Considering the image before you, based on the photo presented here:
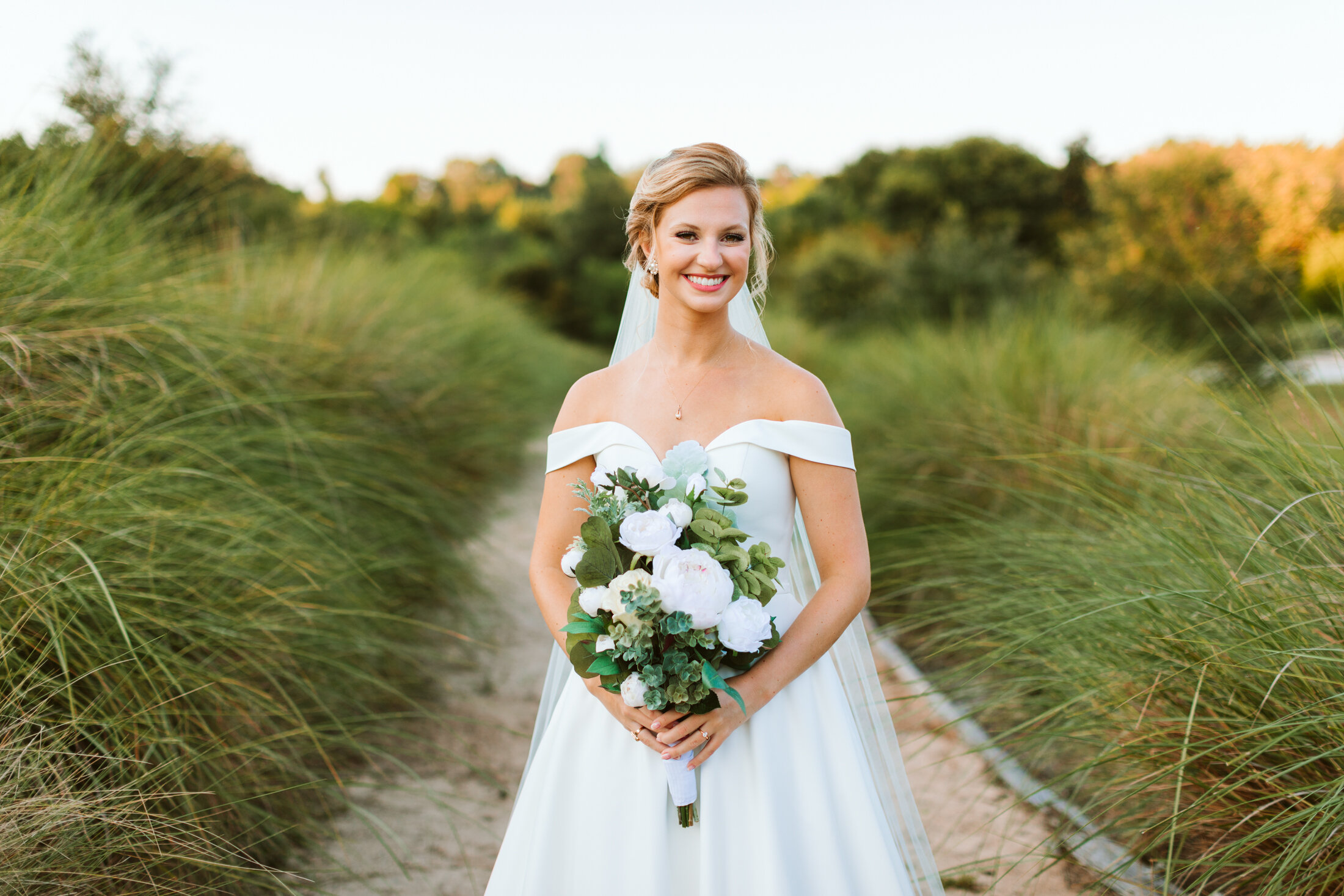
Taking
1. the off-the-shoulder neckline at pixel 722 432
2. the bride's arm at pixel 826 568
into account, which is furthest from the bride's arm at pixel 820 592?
the off-the-shoulder neckline at pixel 722 432

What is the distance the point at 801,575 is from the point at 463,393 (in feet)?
18.1

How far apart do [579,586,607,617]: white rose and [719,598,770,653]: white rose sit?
26 centimetres

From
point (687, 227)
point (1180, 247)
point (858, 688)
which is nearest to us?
point (687, 227)

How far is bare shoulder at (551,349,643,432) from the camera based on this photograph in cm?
234

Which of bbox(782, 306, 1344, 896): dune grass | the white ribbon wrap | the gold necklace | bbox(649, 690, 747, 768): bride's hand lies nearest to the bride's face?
the gold necklace

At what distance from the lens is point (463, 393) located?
7578 mm

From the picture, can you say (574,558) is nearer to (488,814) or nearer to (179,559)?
(179,559)

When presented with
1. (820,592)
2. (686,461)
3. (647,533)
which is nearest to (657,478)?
(686,461)

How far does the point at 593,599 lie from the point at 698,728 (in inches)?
17.1

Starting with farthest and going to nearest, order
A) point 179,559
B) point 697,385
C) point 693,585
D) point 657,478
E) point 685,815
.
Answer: point 179,559
point 697,385
point 685,815
point 657,478
point 693,585

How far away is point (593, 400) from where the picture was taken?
2352mm

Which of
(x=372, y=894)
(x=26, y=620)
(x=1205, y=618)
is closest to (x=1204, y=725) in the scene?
(x=1205, y=618)

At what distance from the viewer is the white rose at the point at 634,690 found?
177 cm

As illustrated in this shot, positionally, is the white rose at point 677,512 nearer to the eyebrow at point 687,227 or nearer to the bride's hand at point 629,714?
the bride's hand at point 629,714
